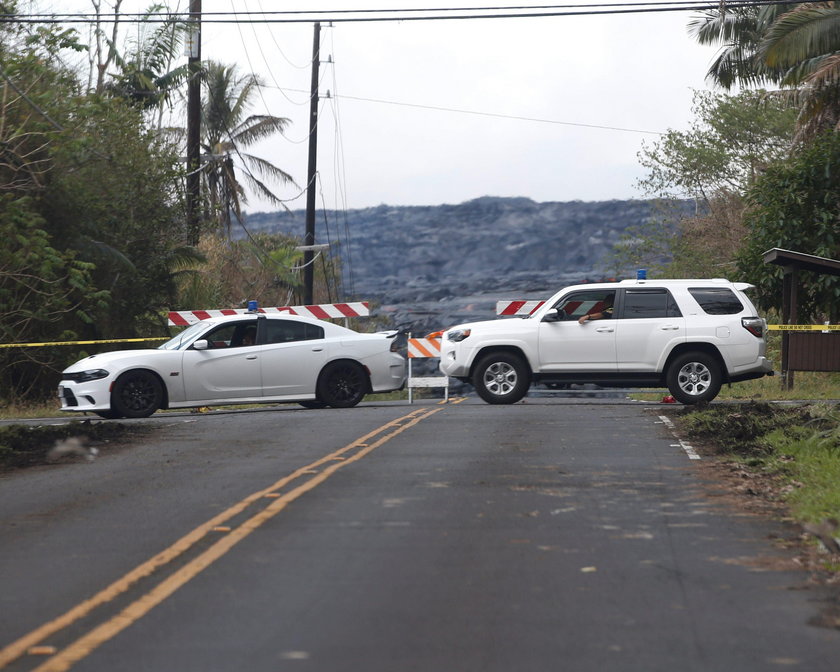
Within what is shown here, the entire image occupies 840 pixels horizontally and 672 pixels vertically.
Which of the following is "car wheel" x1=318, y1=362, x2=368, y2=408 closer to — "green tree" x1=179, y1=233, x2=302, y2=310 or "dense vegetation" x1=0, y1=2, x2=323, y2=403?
"dense vegetation" x1=0, y1=2, x2=323, y2=403

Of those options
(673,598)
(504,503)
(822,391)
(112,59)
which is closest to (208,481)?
(504,503)

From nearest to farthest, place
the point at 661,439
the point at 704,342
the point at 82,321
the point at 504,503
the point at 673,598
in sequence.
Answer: the point at 673,598 → the point at 504,503 → the point at 661,439 → the point at 704,342 → the point at 82,321

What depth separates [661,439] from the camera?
14781 millimetres

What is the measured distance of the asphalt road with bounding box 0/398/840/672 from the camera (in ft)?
19.7

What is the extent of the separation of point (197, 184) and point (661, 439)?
18.2 meters

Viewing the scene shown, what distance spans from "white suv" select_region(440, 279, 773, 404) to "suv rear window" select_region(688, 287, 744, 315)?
0.02m

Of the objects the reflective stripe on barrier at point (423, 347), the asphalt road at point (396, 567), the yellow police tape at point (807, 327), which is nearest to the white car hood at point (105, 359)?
the asphalt road at point (396, 567)

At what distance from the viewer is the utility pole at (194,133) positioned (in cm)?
3006

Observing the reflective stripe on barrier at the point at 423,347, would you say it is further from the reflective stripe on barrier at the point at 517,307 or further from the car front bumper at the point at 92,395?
the car front bumper at the point at 92,395

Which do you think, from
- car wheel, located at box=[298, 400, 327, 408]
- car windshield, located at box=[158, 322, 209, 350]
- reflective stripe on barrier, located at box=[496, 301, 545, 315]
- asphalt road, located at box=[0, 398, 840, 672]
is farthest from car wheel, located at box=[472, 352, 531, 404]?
asphalt road, located at box=[0, 398, 840, 672]

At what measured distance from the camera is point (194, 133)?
3047cm

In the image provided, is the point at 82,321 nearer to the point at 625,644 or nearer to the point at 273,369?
the point at 273,369

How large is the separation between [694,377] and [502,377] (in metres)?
2.99

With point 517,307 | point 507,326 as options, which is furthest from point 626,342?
point 517,307
